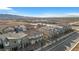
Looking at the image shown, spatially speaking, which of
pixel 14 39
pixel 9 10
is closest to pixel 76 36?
pixel 14 39

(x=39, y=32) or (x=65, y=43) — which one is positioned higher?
(x=39, y=32)
